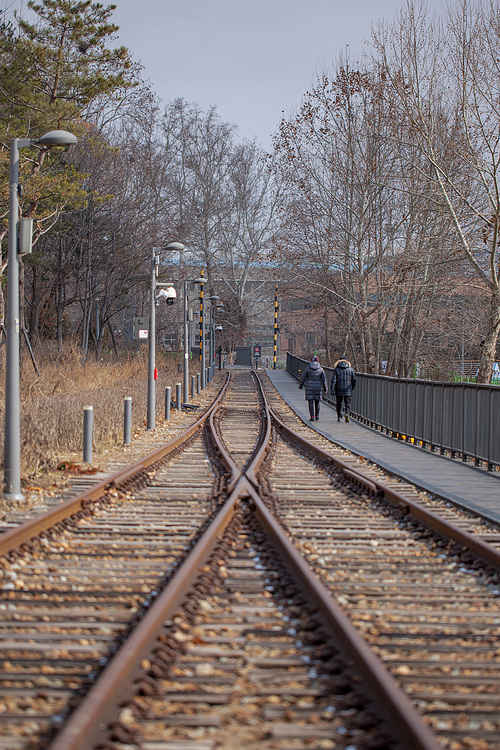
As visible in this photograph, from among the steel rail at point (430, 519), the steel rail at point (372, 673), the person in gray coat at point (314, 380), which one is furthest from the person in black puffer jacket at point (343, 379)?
the steel rail at point (372, 673)

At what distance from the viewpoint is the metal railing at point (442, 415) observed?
13.0 metres

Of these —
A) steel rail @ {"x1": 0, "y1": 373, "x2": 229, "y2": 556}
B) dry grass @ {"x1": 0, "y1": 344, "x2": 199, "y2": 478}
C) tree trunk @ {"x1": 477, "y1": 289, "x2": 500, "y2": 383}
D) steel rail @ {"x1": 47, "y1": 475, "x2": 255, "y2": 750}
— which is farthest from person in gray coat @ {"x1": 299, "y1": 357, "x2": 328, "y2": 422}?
steel rail @ {"x1": 47, "y1": 475, "x2": 255, "y2": 750}

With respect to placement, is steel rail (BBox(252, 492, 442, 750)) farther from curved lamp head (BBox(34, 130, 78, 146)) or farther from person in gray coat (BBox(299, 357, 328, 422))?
person in gray coat (BBox(299, 357, 328, 422))

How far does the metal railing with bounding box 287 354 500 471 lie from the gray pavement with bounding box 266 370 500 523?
264mm

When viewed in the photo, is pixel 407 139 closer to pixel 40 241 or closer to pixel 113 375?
pixel 113 375

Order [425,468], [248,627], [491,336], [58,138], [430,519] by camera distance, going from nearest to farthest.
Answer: [248,627], [430,519], [58,138], [425,468], [491,336]

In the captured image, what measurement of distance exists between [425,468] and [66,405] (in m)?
6.86

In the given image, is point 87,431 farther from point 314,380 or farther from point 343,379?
point 343,379

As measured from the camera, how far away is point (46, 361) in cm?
2803

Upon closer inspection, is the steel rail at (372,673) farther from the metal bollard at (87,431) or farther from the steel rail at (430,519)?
the metal bollard at (87,431)

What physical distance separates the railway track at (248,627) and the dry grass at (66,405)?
2857 millimetres

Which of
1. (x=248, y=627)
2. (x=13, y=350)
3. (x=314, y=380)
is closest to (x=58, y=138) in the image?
(x=13, y=350)

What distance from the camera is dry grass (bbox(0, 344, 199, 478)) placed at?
478 inches

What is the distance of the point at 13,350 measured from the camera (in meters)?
9.95
